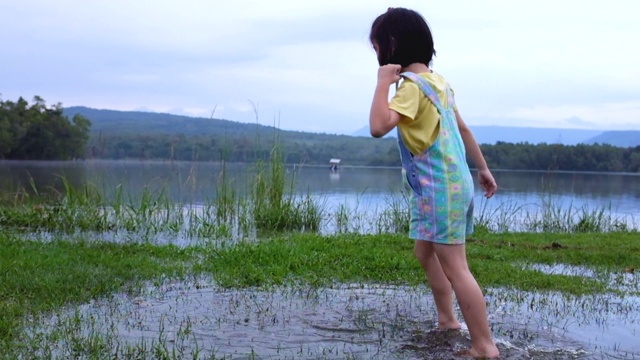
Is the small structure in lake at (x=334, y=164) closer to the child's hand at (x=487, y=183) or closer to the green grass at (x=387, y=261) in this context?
the green grass at (x=387, y=261)

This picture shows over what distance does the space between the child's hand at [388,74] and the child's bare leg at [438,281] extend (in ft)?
2.80

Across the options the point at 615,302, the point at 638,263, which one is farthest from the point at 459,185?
the point at 638,263

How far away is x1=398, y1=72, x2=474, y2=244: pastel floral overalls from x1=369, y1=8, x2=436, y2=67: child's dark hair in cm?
12

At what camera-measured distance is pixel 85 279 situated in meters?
4.48

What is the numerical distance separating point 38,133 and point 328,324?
959 inches

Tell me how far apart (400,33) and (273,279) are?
7.45 ft

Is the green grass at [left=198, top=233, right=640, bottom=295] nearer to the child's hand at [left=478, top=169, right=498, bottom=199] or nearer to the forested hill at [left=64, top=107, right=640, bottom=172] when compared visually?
the child's hand at [left=478, top=169, right=498, bottom=199]

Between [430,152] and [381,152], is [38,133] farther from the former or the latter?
[430,152]

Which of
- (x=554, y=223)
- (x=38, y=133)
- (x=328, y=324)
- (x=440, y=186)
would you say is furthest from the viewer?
(x=38, y=133)

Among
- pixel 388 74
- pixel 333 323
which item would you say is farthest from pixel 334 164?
pixel 388 74

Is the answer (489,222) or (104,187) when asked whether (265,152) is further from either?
(489,222)

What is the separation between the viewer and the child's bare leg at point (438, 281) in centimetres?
336

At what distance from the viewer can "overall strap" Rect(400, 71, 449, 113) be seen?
3025mm

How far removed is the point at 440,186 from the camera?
3004 mm
